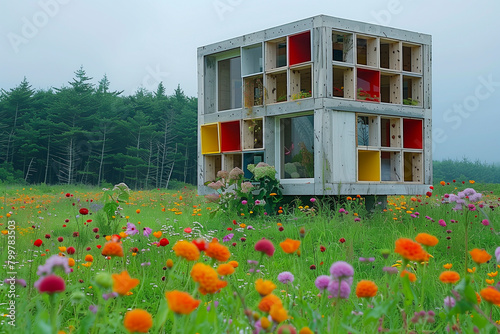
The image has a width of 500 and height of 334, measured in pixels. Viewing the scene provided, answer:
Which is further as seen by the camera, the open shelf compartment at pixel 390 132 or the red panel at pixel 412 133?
the red panel at pixel 412 133

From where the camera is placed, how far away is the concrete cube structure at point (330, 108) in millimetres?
9406

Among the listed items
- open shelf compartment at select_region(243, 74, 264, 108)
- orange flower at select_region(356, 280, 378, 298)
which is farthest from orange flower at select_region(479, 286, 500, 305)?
open shelf compartment at select_region(243, 74, 264, 108)

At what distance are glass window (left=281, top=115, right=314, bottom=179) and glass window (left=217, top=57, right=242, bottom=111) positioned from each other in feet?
5.80

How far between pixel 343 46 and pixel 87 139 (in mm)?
29162

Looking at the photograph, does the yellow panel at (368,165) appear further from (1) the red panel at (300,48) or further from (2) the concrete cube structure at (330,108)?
(1) the red panel at (300,48)

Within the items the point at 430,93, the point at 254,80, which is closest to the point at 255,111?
the point at 254,80

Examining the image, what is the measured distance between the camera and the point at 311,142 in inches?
384

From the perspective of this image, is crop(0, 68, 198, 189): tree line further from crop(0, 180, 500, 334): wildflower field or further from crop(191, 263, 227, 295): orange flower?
crop(191, 263, 227, 295): orange flower

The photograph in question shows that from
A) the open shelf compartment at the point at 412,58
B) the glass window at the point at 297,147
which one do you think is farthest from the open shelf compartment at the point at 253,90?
the open shelf compartment at the point at 412,58

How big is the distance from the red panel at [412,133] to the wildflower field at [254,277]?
2.14m

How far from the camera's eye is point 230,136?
11312mm

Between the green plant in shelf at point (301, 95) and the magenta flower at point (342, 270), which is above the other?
the green plant in shelf at point (301, 95)

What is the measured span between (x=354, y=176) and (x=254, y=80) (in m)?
3.17

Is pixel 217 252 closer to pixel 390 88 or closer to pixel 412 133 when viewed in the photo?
pixel 390 88
